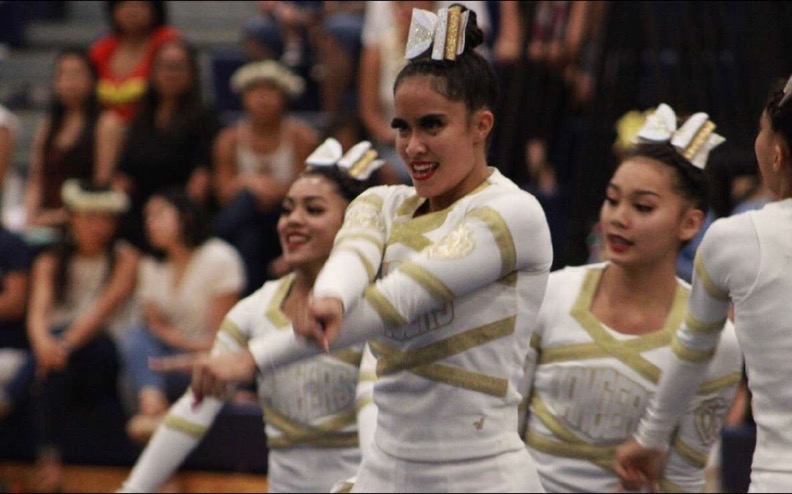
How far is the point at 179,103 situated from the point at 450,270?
14.7 ft

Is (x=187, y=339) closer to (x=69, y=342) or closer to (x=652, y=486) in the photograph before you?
(x=69, y=342)

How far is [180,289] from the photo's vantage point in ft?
22.1

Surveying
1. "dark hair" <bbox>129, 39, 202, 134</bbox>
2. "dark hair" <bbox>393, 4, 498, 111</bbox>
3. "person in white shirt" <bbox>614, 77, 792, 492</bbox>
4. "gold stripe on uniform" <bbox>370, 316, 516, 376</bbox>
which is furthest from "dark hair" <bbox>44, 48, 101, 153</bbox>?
"person in white shirt" <bbox>614, 77, 792, 492</bbox>

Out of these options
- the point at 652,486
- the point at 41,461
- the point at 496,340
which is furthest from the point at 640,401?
the point at 41,461

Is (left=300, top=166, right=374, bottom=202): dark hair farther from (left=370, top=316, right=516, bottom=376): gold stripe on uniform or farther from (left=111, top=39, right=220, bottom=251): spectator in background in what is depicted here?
(left=111, top=39, right=220, bottom=251): spectator in background

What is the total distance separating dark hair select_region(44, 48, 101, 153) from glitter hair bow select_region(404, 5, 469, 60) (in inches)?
175

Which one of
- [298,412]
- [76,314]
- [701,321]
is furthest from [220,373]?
[76,314]

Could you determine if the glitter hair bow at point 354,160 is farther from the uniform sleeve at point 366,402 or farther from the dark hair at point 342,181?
the uniform sleeve at point 366,402

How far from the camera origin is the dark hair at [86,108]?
750 centimetres

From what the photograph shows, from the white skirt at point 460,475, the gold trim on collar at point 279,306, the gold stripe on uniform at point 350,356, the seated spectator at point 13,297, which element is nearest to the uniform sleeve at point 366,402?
the gold stripe on uniform at point 350,356

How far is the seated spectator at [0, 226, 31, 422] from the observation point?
682 centimetres

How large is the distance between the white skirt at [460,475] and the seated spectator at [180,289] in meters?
3.36

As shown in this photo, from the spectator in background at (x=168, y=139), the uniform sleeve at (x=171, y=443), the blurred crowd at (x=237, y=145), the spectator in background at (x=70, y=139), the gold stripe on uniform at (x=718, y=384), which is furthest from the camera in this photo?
the spectator in background at (x=70, y=139)

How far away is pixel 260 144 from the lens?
7.21 m
